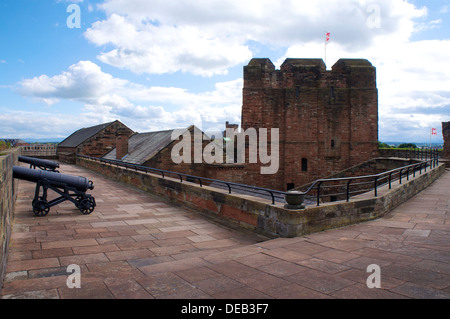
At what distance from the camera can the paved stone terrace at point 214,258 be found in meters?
3.53

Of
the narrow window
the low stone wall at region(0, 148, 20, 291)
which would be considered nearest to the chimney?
the narrow window

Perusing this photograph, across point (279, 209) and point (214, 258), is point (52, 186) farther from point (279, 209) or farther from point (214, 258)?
point (279, 209)

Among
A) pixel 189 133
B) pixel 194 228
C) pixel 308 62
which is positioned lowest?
pixel 194 228

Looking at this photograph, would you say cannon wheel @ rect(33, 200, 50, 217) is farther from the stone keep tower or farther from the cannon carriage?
the stone keep tower

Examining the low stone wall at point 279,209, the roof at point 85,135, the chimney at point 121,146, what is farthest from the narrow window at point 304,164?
the roof at point 85,135

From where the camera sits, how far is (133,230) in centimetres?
709

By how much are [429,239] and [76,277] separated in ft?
18.0

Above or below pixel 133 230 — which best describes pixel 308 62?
above

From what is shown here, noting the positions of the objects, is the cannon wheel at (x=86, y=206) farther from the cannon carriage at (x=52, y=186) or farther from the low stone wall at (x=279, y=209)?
the low stone wall at (x=279, y=209)

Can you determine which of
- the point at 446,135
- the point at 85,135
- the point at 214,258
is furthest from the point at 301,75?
the point at 85,135

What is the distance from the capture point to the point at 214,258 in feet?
15.9

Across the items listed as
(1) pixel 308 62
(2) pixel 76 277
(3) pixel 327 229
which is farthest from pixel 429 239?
(1) pixel 308 62
